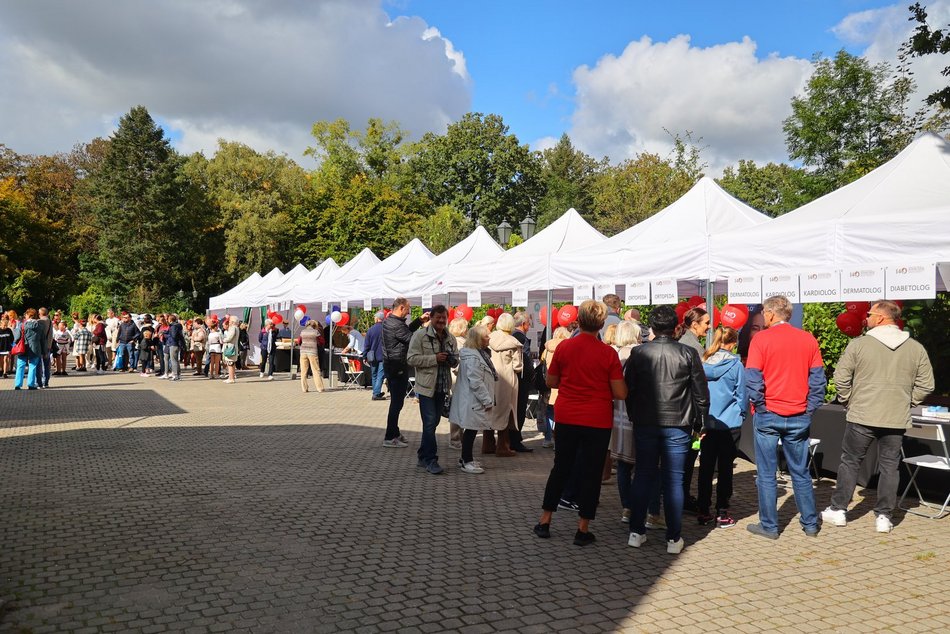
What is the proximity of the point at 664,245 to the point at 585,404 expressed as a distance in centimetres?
516

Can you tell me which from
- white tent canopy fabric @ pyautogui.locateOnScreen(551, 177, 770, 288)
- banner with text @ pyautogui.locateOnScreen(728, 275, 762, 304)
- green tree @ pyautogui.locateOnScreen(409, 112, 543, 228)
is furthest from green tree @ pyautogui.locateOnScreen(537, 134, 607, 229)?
banner with text @ pyautogui.locateOnScreen(728, 275, 762, 304)

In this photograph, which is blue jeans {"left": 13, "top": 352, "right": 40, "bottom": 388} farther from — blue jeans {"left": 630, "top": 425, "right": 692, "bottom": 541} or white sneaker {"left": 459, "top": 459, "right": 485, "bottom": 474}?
blue jeans {"left": 630, "top": 425, "right": 692, "bottom": 541}

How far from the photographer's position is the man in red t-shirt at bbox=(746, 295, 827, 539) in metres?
5.58

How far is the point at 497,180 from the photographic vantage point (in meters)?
53.7

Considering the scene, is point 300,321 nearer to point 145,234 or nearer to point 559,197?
point 145,234

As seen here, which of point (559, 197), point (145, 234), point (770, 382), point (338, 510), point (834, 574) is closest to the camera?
point (834, 574)

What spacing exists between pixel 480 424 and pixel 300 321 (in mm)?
14432

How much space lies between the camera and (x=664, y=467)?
5375 mm

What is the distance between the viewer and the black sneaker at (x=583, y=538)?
554 centimetres

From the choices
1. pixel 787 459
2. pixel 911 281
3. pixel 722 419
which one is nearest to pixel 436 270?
pixel 911 281

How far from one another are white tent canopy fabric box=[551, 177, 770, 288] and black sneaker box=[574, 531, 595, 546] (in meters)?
4.82

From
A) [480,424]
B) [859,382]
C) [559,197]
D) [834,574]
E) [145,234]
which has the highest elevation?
[559,197]

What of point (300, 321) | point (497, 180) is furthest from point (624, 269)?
point (497, 180)

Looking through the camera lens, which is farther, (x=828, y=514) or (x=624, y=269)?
(x=624, y=269)
